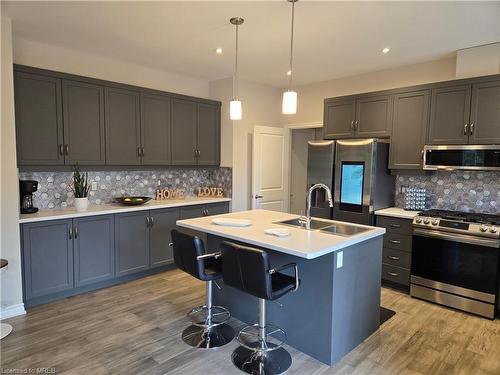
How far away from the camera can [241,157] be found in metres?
5.18

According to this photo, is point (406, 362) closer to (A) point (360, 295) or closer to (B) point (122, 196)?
(A) point (360, 295)

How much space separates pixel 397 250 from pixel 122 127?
3.63 m

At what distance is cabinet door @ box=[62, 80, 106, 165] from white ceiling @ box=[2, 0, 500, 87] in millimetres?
534

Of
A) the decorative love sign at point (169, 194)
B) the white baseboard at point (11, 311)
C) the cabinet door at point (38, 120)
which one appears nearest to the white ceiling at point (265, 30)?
the cabinet door at point (38, 120)

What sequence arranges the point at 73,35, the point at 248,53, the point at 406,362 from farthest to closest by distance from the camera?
the point at 248,53 < the point at 73,35 < the point at 406,362

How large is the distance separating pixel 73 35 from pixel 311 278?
3.40 metres

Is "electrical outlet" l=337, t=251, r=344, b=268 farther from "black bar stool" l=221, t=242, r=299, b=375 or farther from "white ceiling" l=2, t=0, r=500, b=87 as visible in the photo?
"white ceiling" l=2, t=0, r=500, b=87

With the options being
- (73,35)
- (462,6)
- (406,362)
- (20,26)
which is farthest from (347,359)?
(20,26)

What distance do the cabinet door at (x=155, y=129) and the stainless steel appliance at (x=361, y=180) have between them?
7.63 feet

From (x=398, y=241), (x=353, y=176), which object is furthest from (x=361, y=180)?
(x=398, y=241)

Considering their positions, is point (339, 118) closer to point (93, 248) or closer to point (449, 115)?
point (449, 115)

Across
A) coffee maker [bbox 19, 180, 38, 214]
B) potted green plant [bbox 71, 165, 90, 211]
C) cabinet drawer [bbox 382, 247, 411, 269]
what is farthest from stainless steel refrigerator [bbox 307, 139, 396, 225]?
coffee maker [bbox 19, 180, 38, 214]

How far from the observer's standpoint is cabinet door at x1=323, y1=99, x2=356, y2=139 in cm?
440

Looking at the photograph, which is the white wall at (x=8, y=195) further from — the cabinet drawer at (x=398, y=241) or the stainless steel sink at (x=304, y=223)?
the cabinet drawer at (x=398, y=241)
